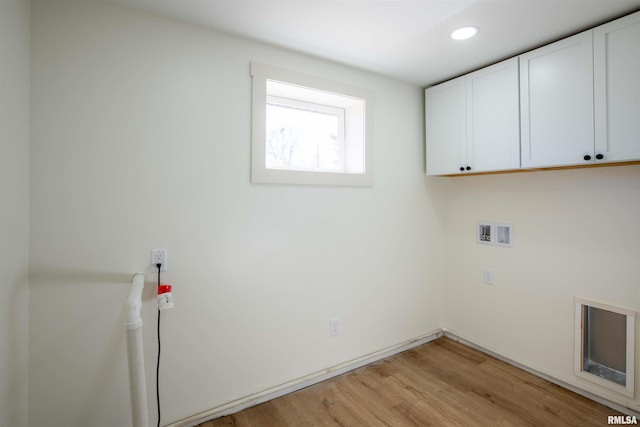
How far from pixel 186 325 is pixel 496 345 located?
2.44 metres

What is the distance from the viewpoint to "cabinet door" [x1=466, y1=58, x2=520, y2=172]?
217 centimetres

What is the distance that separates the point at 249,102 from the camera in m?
1.99

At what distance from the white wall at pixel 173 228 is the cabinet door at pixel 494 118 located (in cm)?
82

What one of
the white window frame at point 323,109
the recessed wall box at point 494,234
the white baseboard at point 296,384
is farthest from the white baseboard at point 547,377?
the white window frame at point 323,109

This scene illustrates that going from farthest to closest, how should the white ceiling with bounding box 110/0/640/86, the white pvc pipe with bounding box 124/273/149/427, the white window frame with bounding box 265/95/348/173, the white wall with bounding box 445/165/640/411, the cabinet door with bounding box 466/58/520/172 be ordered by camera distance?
the white window frame with bounding box 265/95/348/173 → the cabinet door with bounding box 466/58/520/172 → the white wall with bounding box 445/165/640/411 → the white ceiling with bounding box 110/0/640/86 → the white pvc pipe with bounding box 124/273/149/427

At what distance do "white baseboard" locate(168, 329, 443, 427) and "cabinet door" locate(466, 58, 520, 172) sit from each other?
161cm

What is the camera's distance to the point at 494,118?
2.28 meters

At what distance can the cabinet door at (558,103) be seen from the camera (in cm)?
183

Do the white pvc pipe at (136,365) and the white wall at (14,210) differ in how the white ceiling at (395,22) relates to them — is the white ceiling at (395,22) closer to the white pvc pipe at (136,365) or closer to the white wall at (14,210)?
the white wall at (14,210)

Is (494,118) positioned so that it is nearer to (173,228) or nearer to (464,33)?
(464,33)

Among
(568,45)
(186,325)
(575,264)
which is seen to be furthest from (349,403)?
(568,45)

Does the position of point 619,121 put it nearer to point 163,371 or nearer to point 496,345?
point 496,345

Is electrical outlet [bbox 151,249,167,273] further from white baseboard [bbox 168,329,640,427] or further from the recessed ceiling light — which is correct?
the recessed ceiling light

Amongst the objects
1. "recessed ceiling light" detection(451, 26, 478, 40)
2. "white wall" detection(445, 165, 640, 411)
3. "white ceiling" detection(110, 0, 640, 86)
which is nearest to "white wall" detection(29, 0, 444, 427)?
"white ceiling" detection(110, 0, 640, 86)
